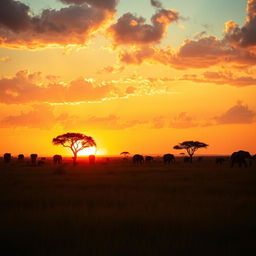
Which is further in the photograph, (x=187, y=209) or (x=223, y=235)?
(x=187, y=209)

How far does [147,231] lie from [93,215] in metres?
2.37

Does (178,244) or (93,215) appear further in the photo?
(93,215)

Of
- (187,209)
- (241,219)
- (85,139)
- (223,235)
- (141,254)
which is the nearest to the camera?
(141,254)

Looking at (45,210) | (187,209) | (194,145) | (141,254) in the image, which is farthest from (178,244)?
(194,145)

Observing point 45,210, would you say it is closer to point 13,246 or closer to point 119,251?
point 13,246

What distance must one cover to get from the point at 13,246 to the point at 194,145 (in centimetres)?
8989

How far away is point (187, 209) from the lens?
1199 cm

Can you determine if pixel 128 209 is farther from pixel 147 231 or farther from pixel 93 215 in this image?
pixel 147 231

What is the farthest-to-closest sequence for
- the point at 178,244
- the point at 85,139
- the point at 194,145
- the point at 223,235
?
the point at 194,145 < the point at 85,139 < the point at 223,235 < the point at 178,244

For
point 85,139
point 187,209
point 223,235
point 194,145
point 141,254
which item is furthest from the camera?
point 194,145

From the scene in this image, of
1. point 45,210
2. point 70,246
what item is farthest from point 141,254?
point 45,210

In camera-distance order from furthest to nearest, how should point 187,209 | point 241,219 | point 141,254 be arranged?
point 187,209, point 241,219, point 141,254

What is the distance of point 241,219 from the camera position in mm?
10289

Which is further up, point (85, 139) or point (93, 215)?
point (85, 139)
